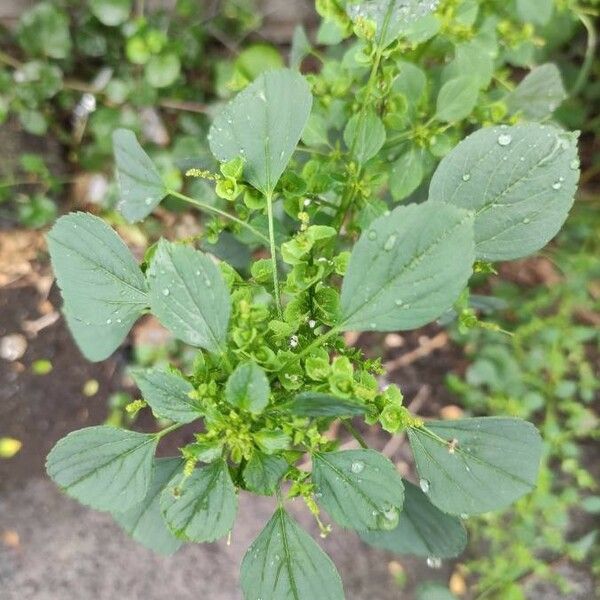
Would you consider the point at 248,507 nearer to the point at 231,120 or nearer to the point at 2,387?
the point at 2,387

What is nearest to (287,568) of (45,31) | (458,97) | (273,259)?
(273,259)

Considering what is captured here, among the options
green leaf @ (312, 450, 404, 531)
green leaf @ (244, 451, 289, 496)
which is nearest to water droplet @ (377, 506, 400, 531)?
green leaf @ (312, 450, 404, 531)

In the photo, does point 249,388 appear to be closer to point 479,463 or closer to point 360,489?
point 360,489

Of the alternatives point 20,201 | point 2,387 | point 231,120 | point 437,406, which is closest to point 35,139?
point 20,201

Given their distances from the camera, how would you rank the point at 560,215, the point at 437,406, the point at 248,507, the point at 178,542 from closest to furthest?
the point at 560,215 → the point at 178,542 → the point at 248,507 → the point at 437,406

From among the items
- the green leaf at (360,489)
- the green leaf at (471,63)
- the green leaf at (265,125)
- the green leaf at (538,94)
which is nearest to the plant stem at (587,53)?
the green leaf at (538,94)

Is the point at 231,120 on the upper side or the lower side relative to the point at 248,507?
upper

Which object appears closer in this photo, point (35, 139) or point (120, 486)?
point (120, 486)
